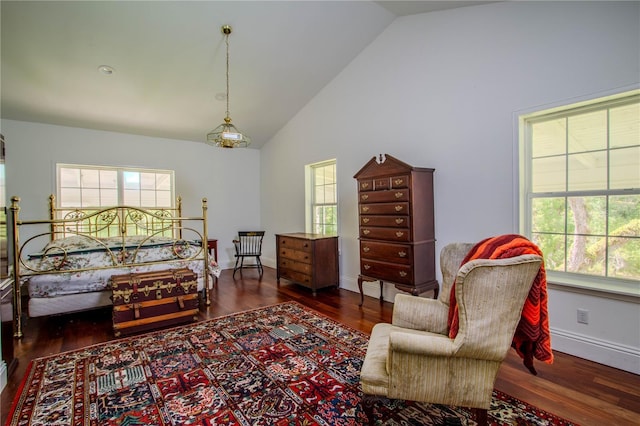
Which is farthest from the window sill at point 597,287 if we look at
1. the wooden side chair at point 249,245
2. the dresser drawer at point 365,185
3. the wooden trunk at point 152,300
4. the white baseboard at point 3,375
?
the wooden side chair at point 249,245

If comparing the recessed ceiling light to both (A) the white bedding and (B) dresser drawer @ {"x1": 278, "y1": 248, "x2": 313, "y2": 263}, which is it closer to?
(A) the white bedding

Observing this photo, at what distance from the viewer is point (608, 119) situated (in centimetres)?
234

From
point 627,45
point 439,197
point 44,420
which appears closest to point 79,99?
point 44,420

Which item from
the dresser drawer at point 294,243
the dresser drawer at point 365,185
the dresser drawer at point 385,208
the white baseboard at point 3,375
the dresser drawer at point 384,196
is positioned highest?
the dresser drawer at point 365,185

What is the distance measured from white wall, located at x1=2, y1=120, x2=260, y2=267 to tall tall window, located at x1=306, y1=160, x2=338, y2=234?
69.8 inches

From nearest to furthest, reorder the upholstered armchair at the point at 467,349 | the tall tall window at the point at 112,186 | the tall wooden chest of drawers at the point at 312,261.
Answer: the upholstered armchair at the point at 467,349
the tall wooden chest of drawers at the point at 312,261
the tall tall window at the point at 112,186

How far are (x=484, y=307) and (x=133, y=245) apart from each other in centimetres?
359

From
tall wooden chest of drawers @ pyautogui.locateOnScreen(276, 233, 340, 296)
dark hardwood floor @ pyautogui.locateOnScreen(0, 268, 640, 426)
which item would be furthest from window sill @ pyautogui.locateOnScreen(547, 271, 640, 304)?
tall wooden chest of drawers @ pyautogui.locateOnScreen(276, 233, 340, 296)

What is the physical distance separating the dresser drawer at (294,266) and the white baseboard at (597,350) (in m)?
2.71

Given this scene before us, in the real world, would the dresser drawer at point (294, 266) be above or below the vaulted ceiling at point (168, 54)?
below

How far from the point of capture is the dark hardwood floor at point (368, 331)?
5.85 ft

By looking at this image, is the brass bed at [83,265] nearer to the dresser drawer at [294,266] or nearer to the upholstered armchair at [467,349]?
the dresser drawer at [294,266]

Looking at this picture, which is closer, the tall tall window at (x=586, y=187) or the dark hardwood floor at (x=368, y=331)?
the dark hardwood floor at (x=368, y=331)

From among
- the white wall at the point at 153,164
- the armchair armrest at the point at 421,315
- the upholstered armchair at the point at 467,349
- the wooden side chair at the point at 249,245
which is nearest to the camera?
the upholstered armchair at the point at 467,349
